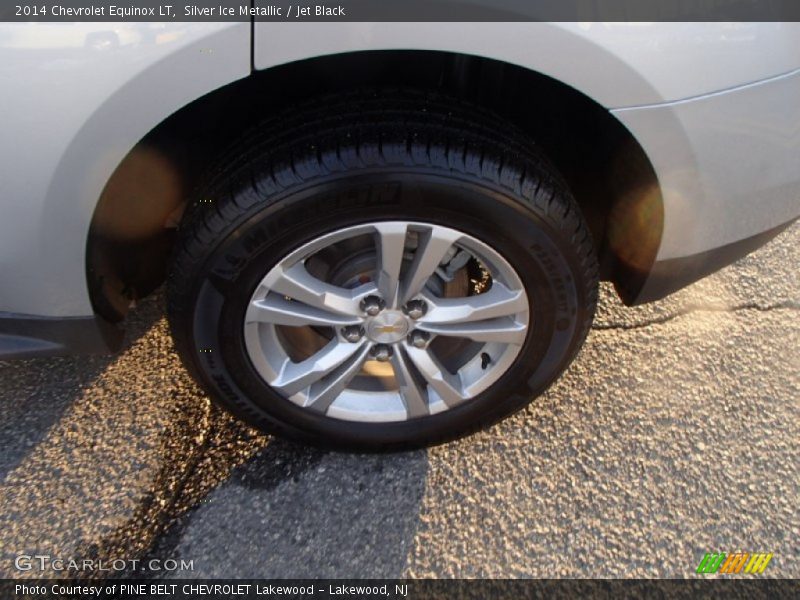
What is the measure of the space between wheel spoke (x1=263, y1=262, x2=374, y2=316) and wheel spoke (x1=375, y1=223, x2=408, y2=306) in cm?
5

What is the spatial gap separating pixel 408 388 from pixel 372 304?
280 millimetres

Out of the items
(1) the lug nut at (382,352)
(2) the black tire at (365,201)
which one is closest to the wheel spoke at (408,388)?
(1) the lug nut at (382,352)

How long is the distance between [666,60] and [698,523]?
1.24m

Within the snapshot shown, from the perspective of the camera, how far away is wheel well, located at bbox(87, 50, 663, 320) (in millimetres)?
1632

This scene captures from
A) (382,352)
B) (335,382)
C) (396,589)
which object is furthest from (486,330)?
(396,589)

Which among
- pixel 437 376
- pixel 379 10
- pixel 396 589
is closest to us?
pixel 379 10

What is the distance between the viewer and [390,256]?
1645 millimetres

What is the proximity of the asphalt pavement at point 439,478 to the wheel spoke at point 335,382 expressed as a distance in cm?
25

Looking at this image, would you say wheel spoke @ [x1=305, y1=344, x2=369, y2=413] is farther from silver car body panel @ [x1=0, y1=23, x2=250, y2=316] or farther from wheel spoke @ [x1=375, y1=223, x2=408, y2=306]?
silver car body panel @ [x1=0, y1=23, x2=250, y2=316]

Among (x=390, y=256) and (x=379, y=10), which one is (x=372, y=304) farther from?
(x=379, y=10)

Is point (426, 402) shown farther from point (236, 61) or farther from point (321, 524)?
point (236, 61)

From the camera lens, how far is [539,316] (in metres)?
Answer: 1.76

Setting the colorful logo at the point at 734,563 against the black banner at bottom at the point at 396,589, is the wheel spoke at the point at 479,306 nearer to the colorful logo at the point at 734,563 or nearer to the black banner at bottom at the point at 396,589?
the black banner at bottom at the point at 396,589

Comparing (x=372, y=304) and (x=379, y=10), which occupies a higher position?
(x=379, y=10)
